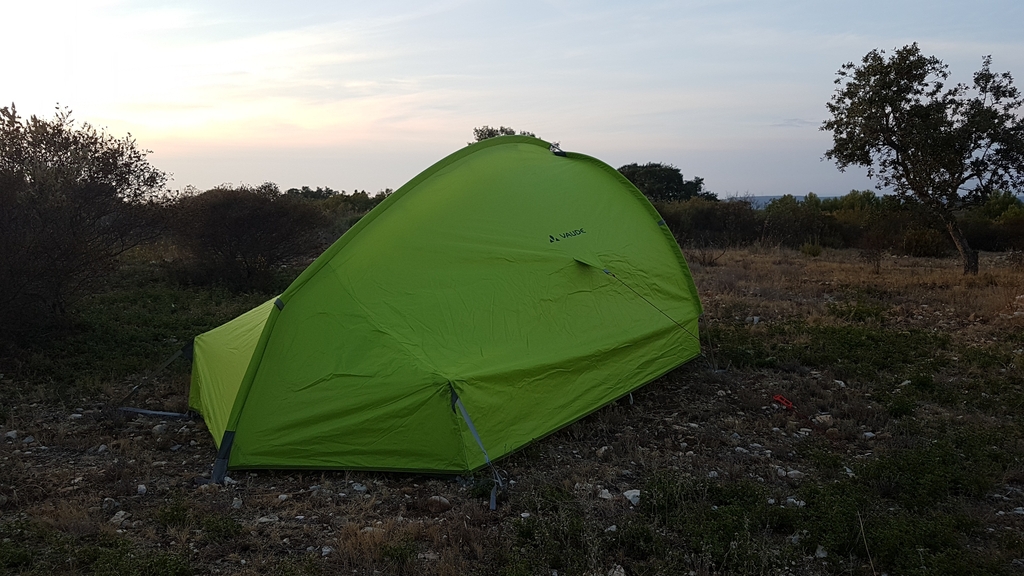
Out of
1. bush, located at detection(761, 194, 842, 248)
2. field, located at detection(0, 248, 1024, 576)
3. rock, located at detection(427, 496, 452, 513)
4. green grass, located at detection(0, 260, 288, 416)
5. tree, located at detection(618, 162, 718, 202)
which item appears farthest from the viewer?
tree, located at detection(618, 162, 718, 202)

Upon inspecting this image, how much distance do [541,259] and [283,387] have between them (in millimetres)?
2200

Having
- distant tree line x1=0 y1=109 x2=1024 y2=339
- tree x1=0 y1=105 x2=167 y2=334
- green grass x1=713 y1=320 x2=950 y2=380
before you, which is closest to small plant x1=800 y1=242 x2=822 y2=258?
distant tree line x1=0 y1=109 x2=1024 y2=339

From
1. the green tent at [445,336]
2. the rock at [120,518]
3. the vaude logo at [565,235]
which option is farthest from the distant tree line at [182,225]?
the vaude logo at [565,235]

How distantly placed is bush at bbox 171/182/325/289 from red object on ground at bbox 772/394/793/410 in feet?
29.5

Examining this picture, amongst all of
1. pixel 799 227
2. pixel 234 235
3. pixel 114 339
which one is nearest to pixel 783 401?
pixel 114 339

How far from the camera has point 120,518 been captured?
152 inches

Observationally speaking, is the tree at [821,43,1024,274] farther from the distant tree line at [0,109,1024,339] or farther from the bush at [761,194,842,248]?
the bush at [761,194,842,248]

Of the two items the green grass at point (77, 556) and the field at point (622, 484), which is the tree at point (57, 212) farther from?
the green grass at point (77, 556)

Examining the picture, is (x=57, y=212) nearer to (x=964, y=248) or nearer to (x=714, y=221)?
(x=964, y=248)

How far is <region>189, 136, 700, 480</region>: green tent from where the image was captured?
4426 millimetres

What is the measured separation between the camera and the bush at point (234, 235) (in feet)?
39.2

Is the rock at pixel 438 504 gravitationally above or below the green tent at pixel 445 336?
below

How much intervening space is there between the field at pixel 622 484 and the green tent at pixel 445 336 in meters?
0.23

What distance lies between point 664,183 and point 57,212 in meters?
25.5
